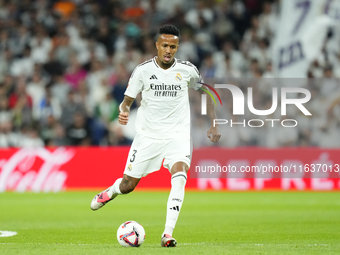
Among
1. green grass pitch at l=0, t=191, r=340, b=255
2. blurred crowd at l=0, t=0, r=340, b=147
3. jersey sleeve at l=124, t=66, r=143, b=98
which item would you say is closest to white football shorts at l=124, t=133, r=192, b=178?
jersey sleeve at l=124, t=66, r=143, b=98

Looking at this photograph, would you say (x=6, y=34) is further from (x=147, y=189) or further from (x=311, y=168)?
(x=311, y=168)

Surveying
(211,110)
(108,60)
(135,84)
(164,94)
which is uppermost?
(108,60)

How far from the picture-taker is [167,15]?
21141 mm

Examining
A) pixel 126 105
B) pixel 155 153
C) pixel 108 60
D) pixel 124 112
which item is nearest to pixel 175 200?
pixel 155 153

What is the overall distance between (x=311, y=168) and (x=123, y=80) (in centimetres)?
583

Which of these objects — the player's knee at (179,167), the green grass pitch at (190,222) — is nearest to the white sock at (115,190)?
the green grass pitch at (190,222)

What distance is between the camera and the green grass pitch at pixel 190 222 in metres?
6.93

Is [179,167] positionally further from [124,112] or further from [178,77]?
[178,77]

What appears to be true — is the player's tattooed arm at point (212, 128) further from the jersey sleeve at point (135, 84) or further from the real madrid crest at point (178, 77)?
the jersey sleeve at point (135, 84)

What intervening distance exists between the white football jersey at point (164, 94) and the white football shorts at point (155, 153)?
9 cm

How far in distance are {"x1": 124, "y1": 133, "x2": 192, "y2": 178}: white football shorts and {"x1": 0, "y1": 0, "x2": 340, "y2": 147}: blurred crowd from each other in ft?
28.7

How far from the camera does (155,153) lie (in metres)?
7.74

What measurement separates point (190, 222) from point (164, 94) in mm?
3488

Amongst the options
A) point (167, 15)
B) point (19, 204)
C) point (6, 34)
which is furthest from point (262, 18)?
point (19, 204)
